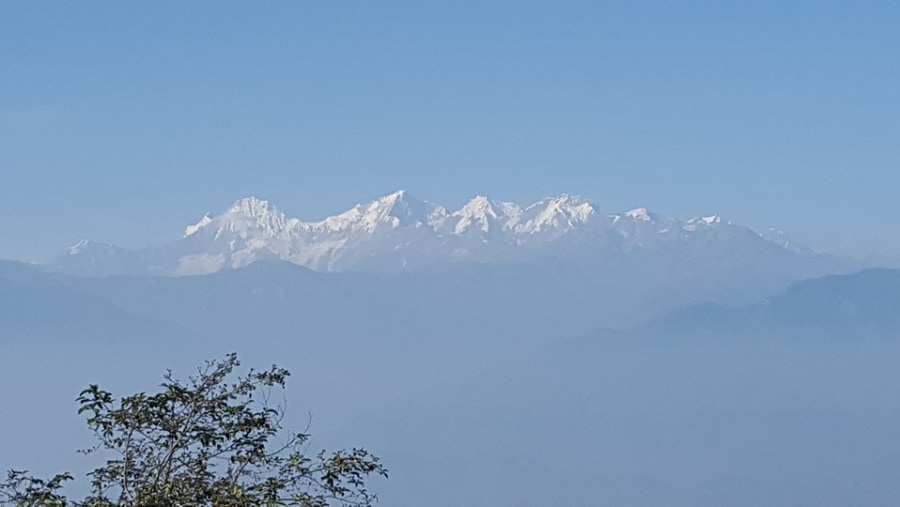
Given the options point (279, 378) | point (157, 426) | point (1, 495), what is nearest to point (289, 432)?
point (279, 378)

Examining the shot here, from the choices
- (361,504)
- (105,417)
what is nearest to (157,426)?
(105,417)

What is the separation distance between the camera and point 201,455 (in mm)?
11078

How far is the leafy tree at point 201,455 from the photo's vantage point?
10547mm

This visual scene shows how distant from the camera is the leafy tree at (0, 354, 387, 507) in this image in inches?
415

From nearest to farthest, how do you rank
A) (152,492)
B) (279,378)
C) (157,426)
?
(152,492), (157,426), (279,378)

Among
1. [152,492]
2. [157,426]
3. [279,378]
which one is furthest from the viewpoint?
[279,378]

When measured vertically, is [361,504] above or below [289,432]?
below

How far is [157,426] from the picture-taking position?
1083cm

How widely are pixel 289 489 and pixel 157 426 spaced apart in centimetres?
134

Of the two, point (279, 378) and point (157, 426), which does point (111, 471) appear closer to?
point (157, 426)

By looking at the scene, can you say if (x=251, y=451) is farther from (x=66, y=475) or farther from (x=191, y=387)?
(x=66, y=475)

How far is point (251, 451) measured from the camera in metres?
11.2

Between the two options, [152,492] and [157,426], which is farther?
[157,426]

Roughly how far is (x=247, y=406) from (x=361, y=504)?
143 cm
